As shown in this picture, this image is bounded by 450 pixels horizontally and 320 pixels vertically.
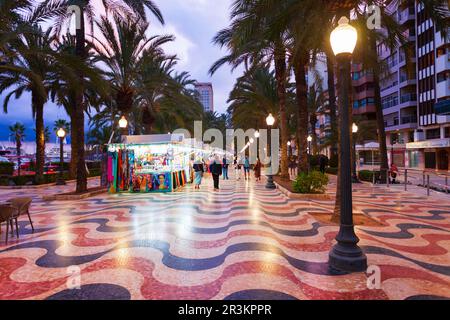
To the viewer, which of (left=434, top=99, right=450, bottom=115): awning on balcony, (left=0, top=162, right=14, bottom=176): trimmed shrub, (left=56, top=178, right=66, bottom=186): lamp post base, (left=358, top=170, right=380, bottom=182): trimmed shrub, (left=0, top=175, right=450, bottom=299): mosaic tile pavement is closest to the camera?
(left=0, top=175, right=450, bottom=299): mosaic tile pavement

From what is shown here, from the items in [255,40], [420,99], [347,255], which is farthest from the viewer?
[420,99]

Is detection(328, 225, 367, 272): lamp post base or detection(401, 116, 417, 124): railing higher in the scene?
detection(401, 116, 417, 124): railing

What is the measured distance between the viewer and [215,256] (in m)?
4.68

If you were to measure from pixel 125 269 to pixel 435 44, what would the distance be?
4069 cm

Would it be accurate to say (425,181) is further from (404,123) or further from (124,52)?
(404,123)

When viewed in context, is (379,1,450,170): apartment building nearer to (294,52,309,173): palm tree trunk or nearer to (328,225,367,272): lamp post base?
(294,52,309,173): palm tree trunk

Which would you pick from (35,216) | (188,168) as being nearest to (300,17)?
(35,216)

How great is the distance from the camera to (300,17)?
809 centimetres

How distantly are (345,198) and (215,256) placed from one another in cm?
233

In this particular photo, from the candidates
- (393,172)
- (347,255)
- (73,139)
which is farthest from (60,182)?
(393,172)

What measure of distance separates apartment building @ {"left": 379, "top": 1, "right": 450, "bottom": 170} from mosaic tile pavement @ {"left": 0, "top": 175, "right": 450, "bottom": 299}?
25.4 metres

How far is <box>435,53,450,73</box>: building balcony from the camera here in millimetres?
29938

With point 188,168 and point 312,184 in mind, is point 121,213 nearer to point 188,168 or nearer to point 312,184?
point 312,184

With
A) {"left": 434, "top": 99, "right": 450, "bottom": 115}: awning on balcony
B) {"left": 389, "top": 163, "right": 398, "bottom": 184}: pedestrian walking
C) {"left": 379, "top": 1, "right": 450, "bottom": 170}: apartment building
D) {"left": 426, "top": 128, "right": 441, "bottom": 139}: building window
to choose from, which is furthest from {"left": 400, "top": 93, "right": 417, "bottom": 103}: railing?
{"left": 434, "top": 99, "right": 450, "bottom": 115}: awning on balcony
